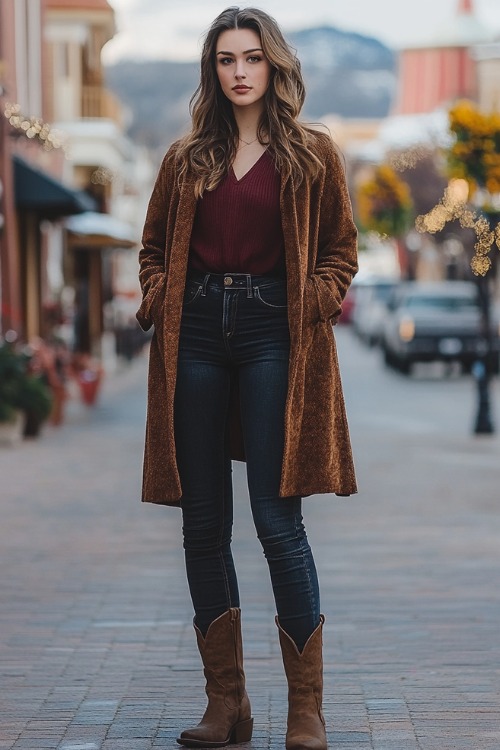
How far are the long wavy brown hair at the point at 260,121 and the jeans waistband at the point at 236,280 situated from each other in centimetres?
23

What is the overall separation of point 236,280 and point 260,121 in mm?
451

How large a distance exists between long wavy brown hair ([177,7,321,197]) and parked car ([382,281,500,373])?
968 inches

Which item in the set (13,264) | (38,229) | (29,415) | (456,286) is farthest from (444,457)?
(456,286)

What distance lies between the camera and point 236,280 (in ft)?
14.6

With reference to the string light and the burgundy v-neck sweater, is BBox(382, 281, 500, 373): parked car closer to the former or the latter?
the string light

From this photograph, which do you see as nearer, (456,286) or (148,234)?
(148,234)

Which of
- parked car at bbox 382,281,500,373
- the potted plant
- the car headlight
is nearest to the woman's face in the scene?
the potted plant

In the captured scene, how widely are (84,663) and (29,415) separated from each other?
9738mm

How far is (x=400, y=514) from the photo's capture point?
33.6ft

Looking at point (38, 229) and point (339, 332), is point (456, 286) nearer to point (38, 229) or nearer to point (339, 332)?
point (38, 229)

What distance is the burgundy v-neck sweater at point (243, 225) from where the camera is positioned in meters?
4.44

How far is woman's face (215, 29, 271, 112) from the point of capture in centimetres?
445

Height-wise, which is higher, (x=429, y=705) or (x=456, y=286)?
(x=456, y=286)

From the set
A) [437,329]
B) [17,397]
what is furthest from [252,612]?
[437,329]
